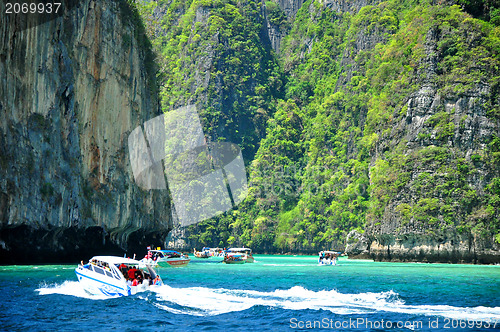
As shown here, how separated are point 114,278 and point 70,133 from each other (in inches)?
970

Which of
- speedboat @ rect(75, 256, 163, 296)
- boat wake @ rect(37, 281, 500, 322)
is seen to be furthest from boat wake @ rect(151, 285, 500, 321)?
speedboat @ rect(75, 256, 163, 296)

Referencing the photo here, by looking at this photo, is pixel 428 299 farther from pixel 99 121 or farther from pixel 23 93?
pixel 99 121

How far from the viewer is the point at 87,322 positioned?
20.5 meters

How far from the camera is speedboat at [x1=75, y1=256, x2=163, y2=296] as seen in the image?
27.9 m

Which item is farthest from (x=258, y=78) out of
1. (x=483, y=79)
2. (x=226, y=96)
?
(x=483, y=79)

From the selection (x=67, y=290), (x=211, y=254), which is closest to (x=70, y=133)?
(x=67, y=290)

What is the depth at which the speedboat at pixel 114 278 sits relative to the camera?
27891 mm

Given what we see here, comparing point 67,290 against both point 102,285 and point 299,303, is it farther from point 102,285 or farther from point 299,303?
point 299,303

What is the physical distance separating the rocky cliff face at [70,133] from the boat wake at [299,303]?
19.5 meters

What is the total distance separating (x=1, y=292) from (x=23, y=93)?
1995 cm

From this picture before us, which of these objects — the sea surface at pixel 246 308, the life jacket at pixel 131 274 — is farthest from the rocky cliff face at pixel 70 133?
the life jacket at pixel 131 274

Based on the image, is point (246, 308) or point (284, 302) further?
point (284, 302)

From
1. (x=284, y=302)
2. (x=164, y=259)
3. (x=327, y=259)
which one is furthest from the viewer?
(x=327, y=259)

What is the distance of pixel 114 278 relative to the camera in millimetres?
27906
